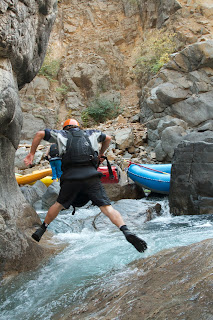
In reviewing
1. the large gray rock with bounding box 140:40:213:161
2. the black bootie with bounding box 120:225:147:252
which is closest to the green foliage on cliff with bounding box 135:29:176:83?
the large gray rock with bounding box 140:40:213:161

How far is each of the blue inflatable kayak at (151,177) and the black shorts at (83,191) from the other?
14.1ft

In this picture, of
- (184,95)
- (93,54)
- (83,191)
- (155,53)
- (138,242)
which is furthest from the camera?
(93,54)

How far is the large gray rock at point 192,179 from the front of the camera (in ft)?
17.5

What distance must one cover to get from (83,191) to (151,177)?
4.35 metres

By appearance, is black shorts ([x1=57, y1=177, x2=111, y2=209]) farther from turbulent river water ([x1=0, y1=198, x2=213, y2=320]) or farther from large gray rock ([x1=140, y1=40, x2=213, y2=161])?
large gray rock ([x1=140, y1=40, x2=213, y2=161])

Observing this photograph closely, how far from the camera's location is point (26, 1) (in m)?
3.71

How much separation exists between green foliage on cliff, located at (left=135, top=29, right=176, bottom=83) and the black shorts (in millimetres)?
13309

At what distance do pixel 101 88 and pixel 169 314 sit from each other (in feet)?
61.9

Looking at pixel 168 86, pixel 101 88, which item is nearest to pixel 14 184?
pixel 168 86

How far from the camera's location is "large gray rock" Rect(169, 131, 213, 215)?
17.5 feet

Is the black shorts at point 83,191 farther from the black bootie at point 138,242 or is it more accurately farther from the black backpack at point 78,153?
the black bootie at point 138,242

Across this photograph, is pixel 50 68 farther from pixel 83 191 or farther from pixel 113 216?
pixel 113 216

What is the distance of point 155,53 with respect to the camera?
15.9 m

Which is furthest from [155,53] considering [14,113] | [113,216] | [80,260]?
Result: [80,260]
